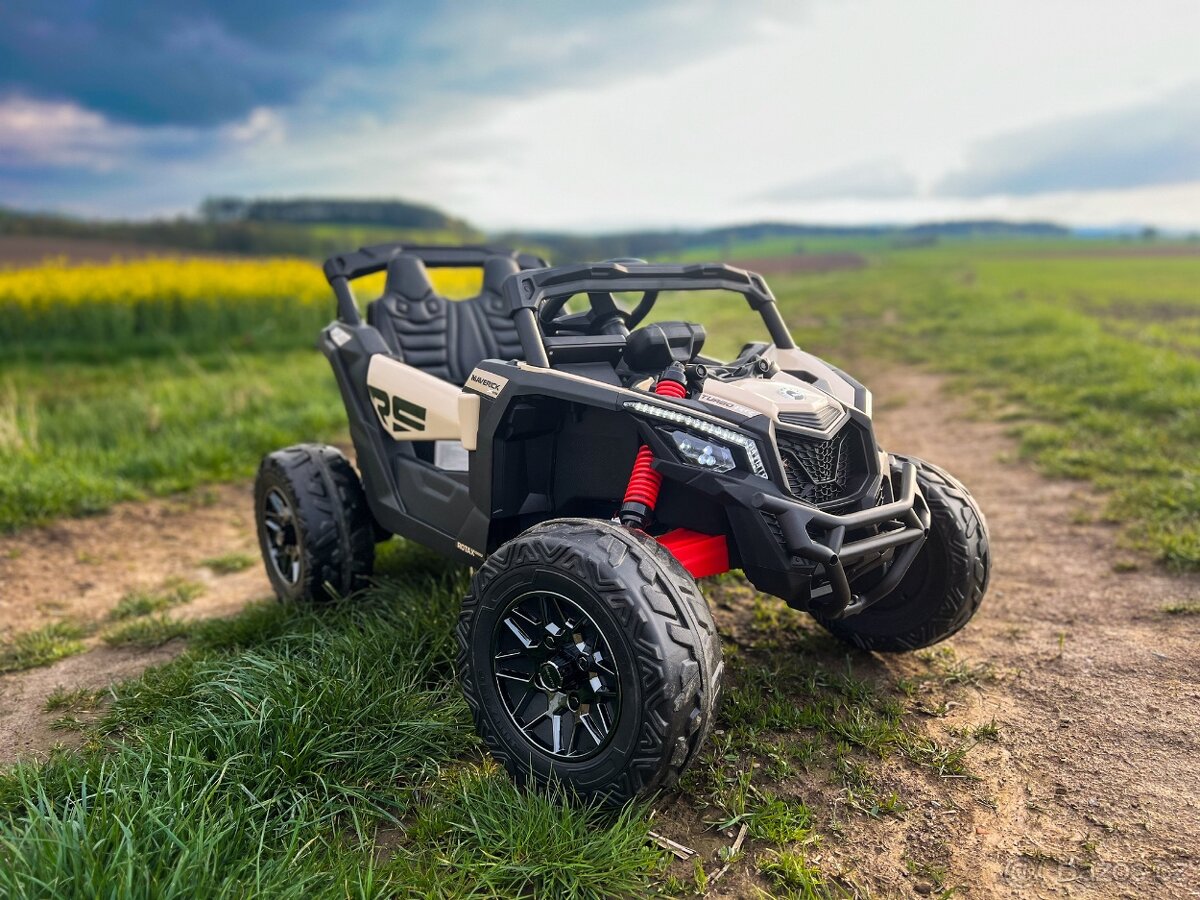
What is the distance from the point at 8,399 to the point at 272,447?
3442 mm

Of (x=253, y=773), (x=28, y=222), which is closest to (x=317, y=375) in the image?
(x=253, y=773)

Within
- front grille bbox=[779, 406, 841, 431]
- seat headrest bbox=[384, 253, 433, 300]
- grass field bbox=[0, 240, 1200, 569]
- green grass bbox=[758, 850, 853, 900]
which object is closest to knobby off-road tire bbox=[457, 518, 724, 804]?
green grass bbox=[758, 850, 853, 900]

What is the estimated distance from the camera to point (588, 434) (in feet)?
11.0

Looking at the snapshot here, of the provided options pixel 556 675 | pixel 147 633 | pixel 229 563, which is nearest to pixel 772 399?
pixel 556 675

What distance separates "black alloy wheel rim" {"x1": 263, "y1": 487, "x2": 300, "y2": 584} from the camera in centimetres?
454

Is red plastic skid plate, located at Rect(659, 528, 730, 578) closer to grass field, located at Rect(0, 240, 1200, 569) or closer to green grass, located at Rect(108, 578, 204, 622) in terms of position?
grass field, located at Rect(0, 240, 1200, 569)

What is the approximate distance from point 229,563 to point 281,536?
1.29 metres

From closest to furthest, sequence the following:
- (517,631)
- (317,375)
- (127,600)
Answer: (517,631), (127,600), (317,375)

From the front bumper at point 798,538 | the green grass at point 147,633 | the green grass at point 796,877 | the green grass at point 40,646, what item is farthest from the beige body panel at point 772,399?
the green grass at point 40,646

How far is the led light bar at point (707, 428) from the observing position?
2826 mm

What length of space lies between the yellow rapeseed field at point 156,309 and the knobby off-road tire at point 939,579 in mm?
12356

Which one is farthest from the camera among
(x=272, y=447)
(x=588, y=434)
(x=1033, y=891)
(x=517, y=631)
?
(x=272, y=447)

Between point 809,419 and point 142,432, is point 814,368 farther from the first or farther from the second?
point 142,432

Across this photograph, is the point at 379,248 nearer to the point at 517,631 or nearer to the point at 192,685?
the point at 192,685
